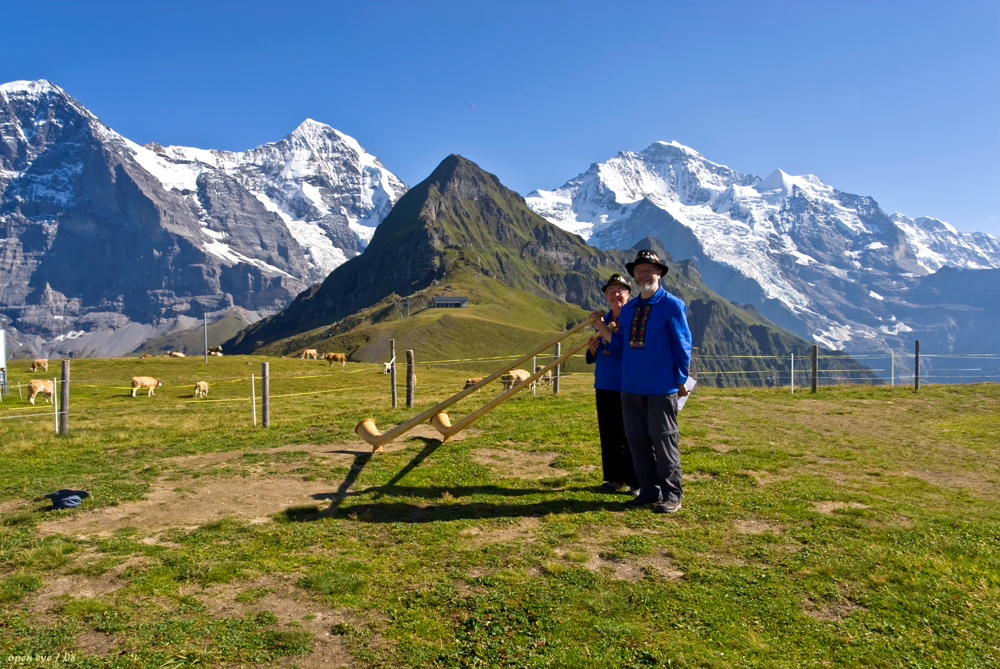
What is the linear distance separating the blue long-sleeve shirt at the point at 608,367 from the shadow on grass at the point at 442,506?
5.72 ft

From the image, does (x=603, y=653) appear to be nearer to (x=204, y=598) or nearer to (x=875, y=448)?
(x=204, y=598)

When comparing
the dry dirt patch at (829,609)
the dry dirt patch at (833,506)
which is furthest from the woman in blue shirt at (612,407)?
the dry dirt patch at (829,609)

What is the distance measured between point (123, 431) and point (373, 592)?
13.9 meters

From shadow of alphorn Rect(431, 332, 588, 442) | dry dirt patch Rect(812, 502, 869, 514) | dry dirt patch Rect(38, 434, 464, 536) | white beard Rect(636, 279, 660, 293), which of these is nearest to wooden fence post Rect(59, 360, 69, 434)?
dry dirt patch Rect(38, 434, 464, 536)

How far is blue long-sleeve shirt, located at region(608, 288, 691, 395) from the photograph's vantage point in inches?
352

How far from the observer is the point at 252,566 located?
23.1 feet

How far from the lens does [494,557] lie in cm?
723

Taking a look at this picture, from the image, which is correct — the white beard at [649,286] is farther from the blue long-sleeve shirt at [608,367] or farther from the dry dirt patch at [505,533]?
the dry dirt patch at [505,533]

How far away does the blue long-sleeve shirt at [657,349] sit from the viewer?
8930mm

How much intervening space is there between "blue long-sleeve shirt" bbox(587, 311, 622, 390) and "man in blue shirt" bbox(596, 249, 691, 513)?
0.70m

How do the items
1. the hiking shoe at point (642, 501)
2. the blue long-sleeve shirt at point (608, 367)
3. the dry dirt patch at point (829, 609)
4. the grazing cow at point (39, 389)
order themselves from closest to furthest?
the dry dirt patch at point (829, 609), the hiking shoe at point (642, 501), the blue long-sleeve shirt at point (608, 367), the grazing cow at point (39, 389)

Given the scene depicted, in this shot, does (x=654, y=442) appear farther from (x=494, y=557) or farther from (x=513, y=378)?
(x=513, y=378)

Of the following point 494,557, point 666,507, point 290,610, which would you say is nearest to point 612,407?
point 666,507

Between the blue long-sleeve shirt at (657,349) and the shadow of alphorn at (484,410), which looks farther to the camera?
the shadow of alphorn at (484,410)
